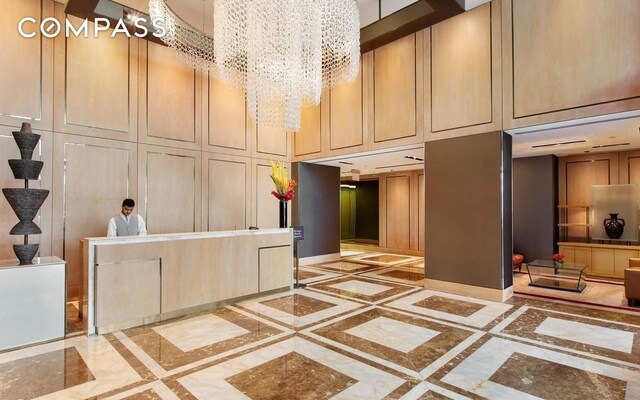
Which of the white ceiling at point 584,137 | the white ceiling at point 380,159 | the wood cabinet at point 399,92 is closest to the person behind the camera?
the white ceiling at point 584,137

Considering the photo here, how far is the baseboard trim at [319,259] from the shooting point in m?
8.84

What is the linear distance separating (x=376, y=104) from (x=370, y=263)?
4183mm

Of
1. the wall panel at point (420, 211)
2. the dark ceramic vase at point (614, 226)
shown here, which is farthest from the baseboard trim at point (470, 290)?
the wall panel at point (420, 211)

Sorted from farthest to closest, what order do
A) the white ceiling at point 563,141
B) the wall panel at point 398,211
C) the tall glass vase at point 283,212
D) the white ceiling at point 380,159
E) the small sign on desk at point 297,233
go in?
the wall panel at point 398,211
the white ceiling at point 380,159
the small sign on desk at point 297,233
the tall glass vase at point 283,212
the white ceiling at point 563,141

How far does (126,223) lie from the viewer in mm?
5254

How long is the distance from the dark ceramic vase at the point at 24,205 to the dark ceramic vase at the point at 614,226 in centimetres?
1004

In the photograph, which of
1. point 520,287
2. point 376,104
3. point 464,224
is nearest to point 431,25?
point 376,104

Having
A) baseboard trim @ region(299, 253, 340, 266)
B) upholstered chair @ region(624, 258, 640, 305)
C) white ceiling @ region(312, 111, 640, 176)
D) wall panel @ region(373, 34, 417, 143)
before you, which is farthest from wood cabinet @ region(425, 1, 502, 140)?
baseboard trim @ region(299, 253, 340, 266)

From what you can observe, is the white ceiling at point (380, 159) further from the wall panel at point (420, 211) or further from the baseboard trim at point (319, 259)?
the baseboard trim at point (319, 259)

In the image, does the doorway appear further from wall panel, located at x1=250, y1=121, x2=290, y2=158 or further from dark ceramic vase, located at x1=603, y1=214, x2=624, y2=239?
dark ceramic vase, located at x1=603, y1=214, x2=624, y2=239

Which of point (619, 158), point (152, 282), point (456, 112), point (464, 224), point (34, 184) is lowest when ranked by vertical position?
point (152, 282)

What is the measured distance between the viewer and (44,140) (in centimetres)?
537

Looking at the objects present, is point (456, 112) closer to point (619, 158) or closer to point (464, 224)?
point (464, 224)

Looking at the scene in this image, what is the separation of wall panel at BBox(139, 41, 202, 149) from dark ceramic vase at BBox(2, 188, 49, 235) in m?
2.70
